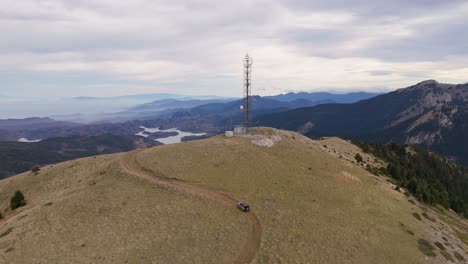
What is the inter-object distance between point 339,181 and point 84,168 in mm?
59452

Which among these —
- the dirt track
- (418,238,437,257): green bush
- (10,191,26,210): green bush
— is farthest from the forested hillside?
(10,191,26,210): green bush

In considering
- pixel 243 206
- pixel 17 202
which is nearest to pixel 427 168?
pixel 243 206

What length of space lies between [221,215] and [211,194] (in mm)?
7024

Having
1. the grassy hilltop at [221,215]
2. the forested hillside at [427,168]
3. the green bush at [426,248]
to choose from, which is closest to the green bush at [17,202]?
the grassy hilltop at [221,215]

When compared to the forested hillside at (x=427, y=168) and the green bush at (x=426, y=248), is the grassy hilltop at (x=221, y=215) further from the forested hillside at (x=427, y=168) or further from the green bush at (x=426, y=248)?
the forested hillside at (x=427, y=168)

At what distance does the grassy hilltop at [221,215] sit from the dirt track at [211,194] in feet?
0.62

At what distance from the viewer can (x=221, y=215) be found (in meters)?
50.3

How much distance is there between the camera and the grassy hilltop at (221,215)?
4269 cm

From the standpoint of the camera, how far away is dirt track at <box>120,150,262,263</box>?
A: 4222 cm

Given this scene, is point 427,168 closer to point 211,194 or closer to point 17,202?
point 211,194

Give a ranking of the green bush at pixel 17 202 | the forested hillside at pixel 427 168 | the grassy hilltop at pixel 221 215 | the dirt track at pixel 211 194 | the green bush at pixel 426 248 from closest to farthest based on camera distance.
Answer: the dirt track at pixel 211 194 → the grassy hilltop at pixel 221 215 → the green bush at pixel 426 248 → the green bush at pixel 17 202 → the forested hillside at pixel 427 168

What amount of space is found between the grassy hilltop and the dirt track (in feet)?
0.62

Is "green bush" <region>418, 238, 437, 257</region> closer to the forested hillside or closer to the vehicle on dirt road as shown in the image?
the vehicle on dirt road

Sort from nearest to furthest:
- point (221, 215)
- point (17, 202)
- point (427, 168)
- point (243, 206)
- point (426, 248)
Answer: point (221, 215) < point (426, 248) < point (243, 206) < point (17, 202) < point (427, 168)
